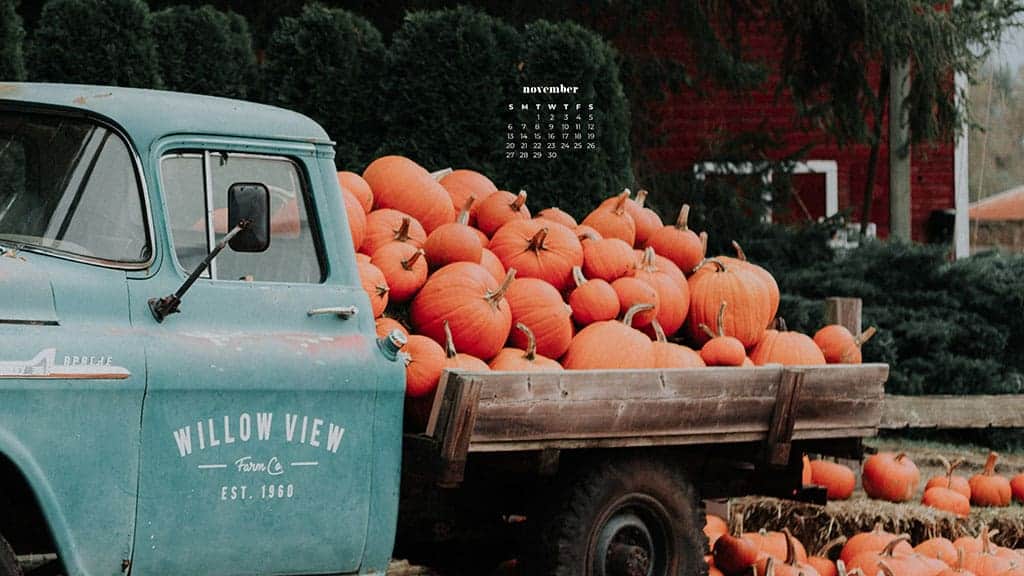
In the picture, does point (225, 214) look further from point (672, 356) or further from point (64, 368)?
point (672, 356)

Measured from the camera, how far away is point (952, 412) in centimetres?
976

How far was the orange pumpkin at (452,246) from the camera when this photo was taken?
6.34 m

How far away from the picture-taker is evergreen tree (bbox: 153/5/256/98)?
1058 cm

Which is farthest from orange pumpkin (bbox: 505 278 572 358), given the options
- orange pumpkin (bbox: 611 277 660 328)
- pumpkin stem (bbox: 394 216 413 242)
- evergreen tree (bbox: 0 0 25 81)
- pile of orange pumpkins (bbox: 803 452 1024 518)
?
evergreen tree (bbox: 0 0 25 81)

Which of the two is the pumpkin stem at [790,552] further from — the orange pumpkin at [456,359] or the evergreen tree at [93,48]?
the evergreen tree at [93,48]

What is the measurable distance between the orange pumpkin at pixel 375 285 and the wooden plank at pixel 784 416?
1.71 meters

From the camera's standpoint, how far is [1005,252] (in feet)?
42.9

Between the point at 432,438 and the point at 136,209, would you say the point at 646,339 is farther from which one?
the point at 136,209

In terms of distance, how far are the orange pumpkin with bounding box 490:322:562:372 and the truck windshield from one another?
1.76m

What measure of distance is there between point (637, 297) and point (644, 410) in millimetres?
915

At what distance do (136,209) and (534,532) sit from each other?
2077 millimetres

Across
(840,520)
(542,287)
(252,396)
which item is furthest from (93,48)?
(252,396)

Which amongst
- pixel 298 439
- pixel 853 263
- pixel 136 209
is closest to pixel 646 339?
pixel 298 439

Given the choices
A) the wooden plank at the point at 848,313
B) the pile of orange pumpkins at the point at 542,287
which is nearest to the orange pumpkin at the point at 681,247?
the pile of orange pumpkins at the point at 542,287
